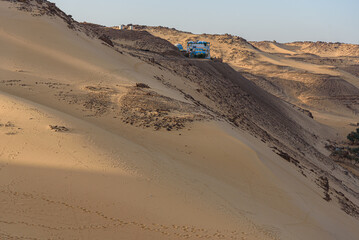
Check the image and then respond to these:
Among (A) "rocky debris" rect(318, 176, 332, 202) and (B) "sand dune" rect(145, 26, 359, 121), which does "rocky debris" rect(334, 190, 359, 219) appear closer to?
(A) "rocky debris" rect(318, 176, 332, 202)

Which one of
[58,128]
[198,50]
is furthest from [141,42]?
[58,128]

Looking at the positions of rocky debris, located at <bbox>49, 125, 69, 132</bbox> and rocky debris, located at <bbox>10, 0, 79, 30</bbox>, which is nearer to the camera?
rocky debris, located at <bbox>49, 125, 69, 132</bbox>

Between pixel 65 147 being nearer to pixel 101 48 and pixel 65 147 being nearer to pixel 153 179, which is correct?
pixel 153 179

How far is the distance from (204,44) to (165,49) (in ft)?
12.8

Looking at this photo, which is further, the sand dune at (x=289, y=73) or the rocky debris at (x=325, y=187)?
the sand dune at (x=289, y=73)

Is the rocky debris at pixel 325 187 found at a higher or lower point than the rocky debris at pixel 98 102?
lower

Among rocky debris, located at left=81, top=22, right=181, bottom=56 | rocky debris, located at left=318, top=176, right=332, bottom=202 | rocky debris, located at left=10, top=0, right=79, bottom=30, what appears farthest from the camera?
rocky debris, located at left=81, top=22, right=181, bottom=56

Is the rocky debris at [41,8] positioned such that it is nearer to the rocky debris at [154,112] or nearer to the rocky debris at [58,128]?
the rocky debris at [154,112]

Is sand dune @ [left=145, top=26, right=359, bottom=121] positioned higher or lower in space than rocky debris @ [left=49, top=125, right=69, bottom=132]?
higher

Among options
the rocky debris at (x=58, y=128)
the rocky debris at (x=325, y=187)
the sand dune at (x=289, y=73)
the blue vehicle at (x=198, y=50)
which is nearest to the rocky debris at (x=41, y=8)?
the rocky debris at (x=58, y=128)

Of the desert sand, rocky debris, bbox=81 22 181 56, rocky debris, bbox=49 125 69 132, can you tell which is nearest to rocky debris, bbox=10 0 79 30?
the desert sand

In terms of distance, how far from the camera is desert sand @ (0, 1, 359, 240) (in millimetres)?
3969

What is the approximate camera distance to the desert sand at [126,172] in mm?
3969

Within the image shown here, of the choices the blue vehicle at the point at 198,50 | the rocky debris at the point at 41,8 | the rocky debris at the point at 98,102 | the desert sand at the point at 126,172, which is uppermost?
the blue vehicle at the point at 198,50
